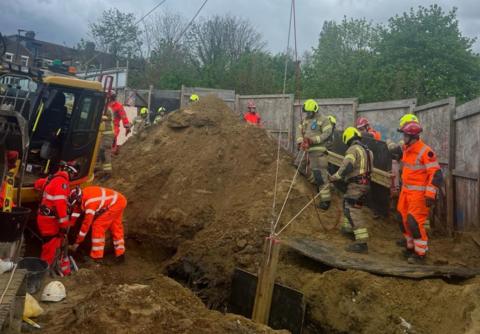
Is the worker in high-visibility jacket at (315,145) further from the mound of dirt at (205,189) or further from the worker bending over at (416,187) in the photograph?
the worker bending over at (416,187)

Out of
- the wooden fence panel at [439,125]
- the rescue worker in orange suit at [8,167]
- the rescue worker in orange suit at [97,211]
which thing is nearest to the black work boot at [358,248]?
the wooden fence panel at [439,125]

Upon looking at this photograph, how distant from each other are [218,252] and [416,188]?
10.3ft

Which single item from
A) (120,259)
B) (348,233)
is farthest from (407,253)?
(120,259)

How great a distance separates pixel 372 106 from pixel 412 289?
21.8 feet

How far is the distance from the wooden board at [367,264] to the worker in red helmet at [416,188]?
348 mm

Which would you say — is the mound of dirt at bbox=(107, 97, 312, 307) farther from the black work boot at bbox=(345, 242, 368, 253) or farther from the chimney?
the chimney

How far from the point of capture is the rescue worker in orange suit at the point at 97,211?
6.79 m

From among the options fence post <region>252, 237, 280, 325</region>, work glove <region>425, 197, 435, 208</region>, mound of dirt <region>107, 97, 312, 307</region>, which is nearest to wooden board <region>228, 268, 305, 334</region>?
fence post <region>252, 237, 280, 325</region>

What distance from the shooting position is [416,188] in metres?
6.50

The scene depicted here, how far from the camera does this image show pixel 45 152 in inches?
278

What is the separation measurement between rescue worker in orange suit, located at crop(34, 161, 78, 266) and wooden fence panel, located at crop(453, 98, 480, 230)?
560cm

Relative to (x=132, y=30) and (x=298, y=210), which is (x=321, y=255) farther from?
(x=132, y=30)

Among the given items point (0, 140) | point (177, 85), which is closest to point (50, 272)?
point (0, 140)

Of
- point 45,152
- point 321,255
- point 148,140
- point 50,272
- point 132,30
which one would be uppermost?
point 132,30
